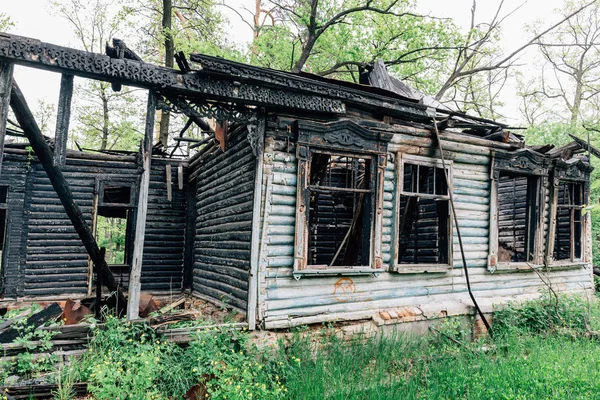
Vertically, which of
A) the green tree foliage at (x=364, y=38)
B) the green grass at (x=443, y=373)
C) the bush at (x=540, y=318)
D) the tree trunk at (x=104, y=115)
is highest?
the green tree foliage at (x=364, y=38)

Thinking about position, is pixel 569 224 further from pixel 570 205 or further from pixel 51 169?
pixel 51 169

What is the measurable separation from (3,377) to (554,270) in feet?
36.0

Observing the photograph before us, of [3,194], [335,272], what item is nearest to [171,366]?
[335,272]

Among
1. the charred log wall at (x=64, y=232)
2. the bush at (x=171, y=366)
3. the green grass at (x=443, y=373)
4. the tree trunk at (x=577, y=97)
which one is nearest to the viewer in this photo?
the bush at (x=171, y=366)

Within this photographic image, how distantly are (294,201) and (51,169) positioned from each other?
11.2ft

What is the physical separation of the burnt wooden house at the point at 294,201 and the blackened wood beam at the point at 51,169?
0.03 meters

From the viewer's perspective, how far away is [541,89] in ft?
85.9

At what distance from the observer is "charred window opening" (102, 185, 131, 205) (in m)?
10.9

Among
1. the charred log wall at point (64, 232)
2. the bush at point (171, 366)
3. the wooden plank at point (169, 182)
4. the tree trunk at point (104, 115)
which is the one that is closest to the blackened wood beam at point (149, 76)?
the bush at point (171, 366)

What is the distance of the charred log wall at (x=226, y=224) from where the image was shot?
22.1 ft

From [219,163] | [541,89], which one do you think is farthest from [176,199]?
[541,89]

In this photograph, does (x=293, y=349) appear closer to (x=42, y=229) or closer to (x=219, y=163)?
(x=219, y=163)

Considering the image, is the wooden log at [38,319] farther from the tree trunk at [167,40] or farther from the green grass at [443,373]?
the tree trunk at [167,40]

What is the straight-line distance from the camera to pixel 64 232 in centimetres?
1009
